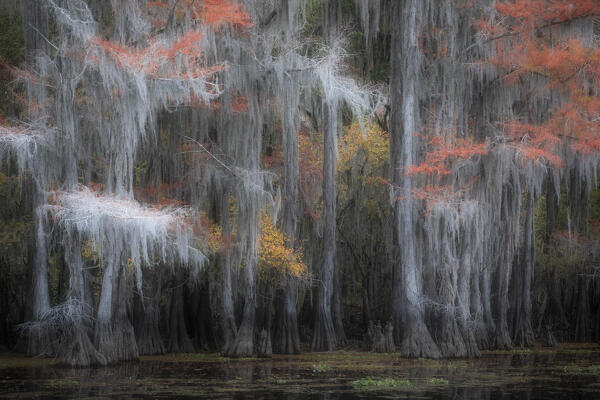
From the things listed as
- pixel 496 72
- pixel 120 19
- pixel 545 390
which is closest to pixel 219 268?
pixel 120 19

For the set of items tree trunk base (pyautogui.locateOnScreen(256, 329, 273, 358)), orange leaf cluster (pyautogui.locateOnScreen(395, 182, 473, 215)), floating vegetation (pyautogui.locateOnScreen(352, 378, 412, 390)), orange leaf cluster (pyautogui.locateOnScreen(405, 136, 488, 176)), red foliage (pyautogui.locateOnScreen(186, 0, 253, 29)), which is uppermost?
red foliage (pyautogui.locateOnScreen(186, 0, 253, 29))

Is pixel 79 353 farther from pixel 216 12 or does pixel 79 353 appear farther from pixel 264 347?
pixel 216 12

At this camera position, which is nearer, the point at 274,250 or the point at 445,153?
the point at 445,153

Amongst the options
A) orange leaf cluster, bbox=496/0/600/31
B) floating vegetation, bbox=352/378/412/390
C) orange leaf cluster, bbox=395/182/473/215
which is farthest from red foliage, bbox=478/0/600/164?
floating vegetation, bbox=352/378/412/390

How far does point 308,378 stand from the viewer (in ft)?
48.4

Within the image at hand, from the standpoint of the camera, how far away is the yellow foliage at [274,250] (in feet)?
65.9

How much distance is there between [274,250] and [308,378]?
5654 mm

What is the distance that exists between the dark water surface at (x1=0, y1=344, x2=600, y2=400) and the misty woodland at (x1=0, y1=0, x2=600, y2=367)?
0.96 meters

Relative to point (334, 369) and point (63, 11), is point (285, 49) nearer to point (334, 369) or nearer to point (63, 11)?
point (63, 11)

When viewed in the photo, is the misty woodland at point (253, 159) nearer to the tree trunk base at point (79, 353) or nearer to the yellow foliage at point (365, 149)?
the tree trunk base at point (79, 353)

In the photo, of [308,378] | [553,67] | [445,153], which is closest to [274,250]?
[445,153]

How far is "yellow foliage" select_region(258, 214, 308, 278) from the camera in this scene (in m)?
20.1

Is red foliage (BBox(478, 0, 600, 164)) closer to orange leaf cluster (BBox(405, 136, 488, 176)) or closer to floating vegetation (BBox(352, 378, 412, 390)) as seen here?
orange leaf cluster (BBox(405, 136, 488, 176))

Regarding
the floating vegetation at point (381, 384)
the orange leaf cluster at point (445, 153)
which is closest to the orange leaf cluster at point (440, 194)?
the orange leaf cluster at point (445, 153)
